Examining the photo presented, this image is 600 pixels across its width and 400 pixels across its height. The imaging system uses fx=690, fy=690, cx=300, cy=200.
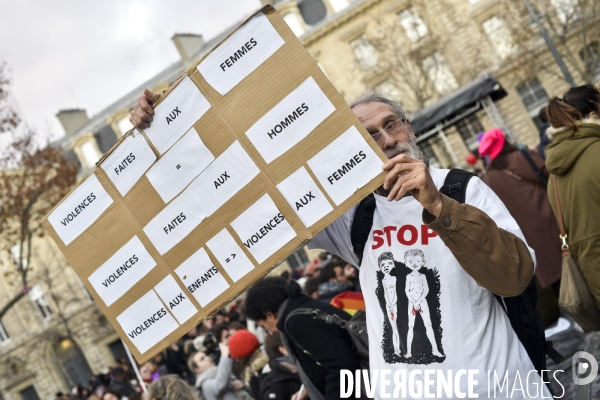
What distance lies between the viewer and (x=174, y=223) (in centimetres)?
287

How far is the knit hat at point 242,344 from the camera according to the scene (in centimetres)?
602

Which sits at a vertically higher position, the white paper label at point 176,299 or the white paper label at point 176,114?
the white paper label at point 176,114

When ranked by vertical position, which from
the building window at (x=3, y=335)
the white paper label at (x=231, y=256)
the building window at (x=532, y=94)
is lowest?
the white paper label at (x=231, y=256)

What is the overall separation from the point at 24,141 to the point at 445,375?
20.9 meters

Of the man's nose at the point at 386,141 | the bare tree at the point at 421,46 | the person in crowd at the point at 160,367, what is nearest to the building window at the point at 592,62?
the bare tree at the point at 421,46

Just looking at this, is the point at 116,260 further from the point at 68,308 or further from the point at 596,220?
the point at 68,308

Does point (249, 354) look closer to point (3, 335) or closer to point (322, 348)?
point (322, 348)

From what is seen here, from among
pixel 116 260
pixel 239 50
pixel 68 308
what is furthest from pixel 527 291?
pixel 68 308

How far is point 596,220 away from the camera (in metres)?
A: 3.99

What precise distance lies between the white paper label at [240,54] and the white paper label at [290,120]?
0.19 m

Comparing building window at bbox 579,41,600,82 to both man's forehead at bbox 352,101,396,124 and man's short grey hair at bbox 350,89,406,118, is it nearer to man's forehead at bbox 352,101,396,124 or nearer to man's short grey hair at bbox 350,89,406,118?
man's short grey hair at bbox 350,89,406,118

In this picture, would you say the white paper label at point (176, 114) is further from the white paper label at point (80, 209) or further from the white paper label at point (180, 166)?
the white paper label at point (80, 209)

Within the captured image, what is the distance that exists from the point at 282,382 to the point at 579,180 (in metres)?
2.47

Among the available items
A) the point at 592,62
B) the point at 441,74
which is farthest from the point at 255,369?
the point at 441,74
